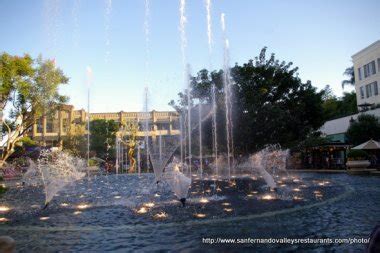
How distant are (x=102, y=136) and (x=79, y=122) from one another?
820 inches

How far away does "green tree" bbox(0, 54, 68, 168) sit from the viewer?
27484mm

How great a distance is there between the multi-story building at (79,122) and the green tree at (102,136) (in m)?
15.5

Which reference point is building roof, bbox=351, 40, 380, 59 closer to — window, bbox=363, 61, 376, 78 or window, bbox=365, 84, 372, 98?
window, bbox=363, 61, 376, 78

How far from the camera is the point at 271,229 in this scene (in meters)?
7.03

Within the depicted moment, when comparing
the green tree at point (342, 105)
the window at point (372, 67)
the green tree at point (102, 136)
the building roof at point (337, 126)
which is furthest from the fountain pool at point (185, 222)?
the green tree at point (342, 105)

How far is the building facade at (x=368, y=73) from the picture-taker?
132 ft

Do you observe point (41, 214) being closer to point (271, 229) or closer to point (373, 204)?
point (271, 229)

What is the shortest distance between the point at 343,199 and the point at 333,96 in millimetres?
65243

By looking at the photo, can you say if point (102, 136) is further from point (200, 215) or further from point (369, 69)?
point (200, 215)

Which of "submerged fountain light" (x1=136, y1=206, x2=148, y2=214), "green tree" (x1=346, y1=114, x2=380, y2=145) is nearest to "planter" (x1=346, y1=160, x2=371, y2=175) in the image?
"green tree" (x1=346, y1=114, x2=380, y2=145)

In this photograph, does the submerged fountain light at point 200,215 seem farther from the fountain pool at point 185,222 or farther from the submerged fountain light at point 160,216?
the submerged fountain light at point 160,216

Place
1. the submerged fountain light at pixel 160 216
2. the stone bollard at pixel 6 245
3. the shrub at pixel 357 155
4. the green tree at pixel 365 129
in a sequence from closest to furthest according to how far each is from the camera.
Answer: the stone bollard at pixel 6 245 < the submerged fountain light at pixel 160 216 < the shrub at pixel 357 155 < the green tree at pixel 365 129

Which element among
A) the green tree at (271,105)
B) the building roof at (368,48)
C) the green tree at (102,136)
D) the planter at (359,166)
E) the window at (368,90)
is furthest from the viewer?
the green tree at (102,136)

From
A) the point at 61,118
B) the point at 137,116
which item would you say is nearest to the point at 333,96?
the point at 137,116
